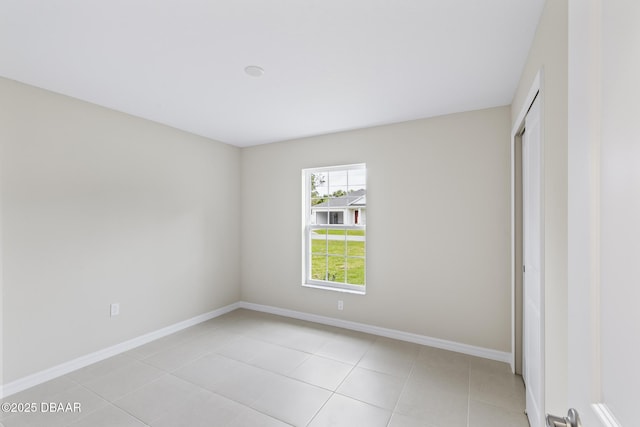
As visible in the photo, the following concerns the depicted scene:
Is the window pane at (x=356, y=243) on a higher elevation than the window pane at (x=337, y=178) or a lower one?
lower

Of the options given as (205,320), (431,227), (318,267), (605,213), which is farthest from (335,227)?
(605,213)

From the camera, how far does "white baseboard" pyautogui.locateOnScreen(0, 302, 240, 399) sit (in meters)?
2.31

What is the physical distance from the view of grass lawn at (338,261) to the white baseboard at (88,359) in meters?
1.75

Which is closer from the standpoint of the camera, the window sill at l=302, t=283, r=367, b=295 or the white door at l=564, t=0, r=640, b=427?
the white door at l=564, t=0, r=640, b=427

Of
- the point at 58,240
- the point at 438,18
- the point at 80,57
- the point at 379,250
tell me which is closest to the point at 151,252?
the point at 58,240

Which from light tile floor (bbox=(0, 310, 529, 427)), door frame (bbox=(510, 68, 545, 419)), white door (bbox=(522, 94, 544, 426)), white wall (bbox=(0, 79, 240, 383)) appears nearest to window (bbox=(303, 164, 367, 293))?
light tile floor (bbox=(0, 310, 529, 427))

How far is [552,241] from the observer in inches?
53.1

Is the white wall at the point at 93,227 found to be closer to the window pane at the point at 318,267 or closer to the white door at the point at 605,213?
the window pane at the point at 318,267

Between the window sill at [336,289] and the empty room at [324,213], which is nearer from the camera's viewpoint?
the empty room at [324,213]

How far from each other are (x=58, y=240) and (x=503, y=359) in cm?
444

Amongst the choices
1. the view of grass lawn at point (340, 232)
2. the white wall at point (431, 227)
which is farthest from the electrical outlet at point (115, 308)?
the view of grass lawn at point (340, 232)

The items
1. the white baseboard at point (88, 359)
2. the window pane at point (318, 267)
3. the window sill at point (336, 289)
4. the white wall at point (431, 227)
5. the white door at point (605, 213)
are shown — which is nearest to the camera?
the white door at point (605, 213)

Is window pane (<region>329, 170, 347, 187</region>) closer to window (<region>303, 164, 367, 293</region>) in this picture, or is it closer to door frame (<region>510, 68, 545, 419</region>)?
window (<region>303, 164, 367, 293</region>)

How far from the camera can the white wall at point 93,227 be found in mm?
2369
